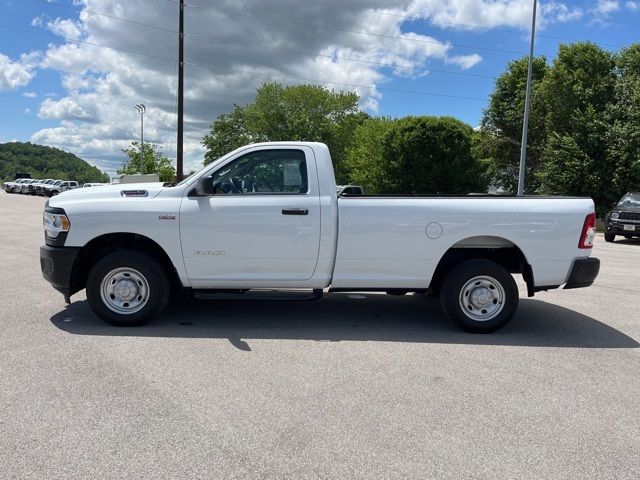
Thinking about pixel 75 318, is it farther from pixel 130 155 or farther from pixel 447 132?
pixel 130 155

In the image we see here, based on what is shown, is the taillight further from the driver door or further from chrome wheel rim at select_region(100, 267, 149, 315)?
chrome wheel rim at select_region(100, 267, 149, 315)

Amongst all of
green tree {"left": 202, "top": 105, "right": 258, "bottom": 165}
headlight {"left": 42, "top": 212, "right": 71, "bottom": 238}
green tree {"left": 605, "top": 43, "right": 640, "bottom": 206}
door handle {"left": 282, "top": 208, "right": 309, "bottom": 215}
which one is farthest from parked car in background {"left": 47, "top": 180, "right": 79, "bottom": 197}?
door handle {"left": 282, "top": 208, "right": 309, "bottom": 215}

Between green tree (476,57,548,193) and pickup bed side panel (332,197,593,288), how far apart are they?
34.3m

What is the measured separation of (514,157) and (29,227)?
111 ft

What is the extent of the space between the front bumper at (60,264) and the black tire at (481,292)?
3977 mm

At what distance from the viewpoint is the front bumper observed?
5535 millimetres

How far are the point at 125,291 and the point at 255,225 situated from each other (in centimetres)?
160

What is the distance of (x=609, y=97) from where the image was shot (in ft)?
92.3

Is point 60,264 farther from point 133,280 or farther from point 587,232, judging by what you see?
point 587,232

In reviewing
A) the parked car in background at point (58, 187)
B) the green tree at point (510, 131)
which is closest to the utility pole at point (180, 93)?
the green tree at point (510, 131)

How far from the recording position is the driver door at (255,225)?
5.49 metres

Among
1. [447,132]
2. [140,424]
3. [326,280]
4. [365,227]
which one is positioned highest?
[447,132]

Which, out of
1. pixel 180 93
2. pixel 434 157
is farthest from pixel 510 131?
pixel 180 93

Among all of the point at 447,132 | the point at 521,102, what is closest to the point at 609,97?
the point at 521,102
